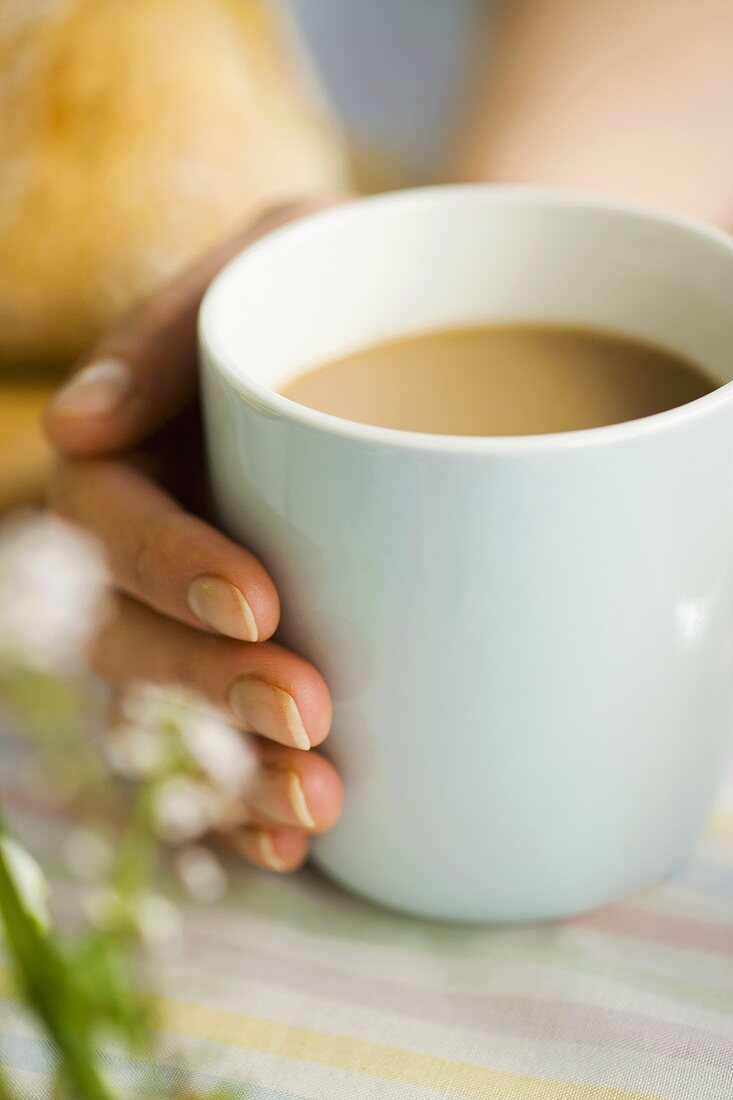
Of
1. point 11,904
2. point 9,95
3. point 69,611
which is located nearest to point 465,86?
point 9,95

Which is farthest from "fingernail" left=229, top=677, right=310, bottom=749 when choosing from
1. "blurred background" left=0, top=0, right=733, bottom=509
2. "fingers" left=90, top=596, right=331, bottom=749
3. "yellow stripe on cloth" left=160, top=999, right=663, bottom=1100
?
"blurred background" left=0, top=0, right=733, bottom=509

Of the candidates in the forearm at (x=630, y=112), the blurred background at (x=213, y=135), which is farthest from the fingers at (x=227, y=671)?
the forearm at (x=630, y=112)

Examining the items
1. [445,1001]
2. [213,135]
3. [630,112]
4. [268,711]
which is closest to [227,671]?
[268,711]

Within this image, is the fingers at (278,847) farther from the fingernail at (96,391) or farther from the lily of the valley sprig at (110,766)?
the fingernail at (96,391)

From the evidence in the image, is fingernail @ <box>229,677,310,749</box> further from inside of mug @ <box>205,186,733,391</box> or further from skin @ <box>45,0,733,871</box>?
inside of mug @ <box>205,186,733,391</box>

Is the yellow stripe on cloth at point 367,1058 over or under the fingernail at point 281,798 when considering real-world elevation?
under

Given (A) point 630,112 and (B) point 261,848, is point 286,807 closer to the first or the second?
(B) point 261,848
